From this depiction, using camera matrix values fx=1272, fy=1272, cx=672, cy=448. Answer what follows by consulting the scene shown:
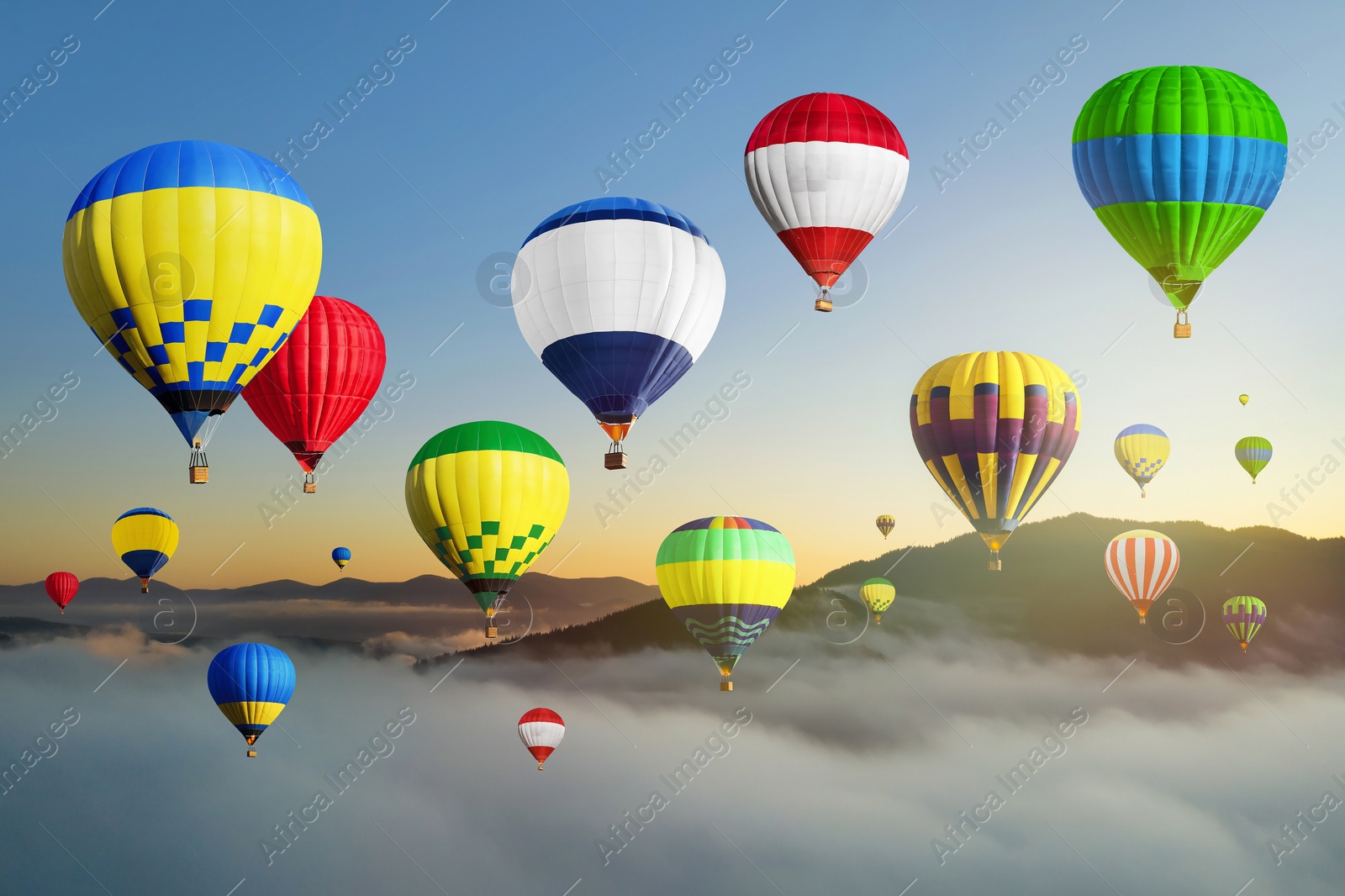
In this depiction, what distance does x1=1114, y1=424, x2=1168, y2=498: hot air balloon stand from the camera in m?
42.4

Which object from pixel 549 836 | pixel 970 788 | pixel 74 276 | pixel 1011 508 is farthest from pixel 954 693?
pixel 74 276

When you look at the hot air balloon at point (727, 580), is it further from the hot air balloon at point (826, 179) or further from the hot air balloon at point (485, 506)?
the hot air balloon at point (826, 179)

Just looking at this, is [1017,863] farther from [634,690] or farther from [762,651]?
[634,690]

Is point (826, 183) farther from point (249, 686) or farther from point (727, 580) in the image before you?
point (249, 686)

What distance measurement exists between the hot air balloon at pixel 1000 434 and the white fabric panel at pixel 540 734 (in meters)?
19.0

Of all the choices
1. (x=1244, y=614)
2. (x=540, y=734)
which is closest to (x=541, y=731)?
(x=540, y=734)

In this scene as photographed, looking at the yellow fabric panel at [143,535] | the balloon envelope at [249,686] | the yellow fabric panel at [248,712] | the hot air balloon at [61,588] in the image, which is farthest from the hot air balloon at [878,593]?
the hot air balloon at [61,588]

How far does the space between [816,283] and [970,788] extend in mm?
112356

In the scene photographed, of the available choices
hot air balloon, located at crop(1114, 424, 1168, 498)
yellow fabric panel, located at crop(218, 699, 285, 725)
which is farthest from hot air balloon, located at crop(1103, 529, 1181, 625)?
yellow fabric panel, located at crop(218, 699, 285, 725)

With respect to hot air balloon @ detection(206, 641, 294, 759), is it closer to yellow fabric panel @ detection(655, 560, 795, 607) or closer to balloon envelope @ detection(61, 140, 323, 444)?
yellow fabric panel @ detection(655, 560, 795, 607)

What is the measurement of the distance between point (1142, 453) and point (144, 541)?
3161cm

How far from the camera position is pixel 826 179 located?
2184 cm

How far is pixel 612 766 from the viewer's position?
12056 centimetres

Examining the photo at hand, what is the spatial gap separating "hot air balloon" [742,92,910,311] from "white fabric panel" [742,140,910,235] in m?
0.01
